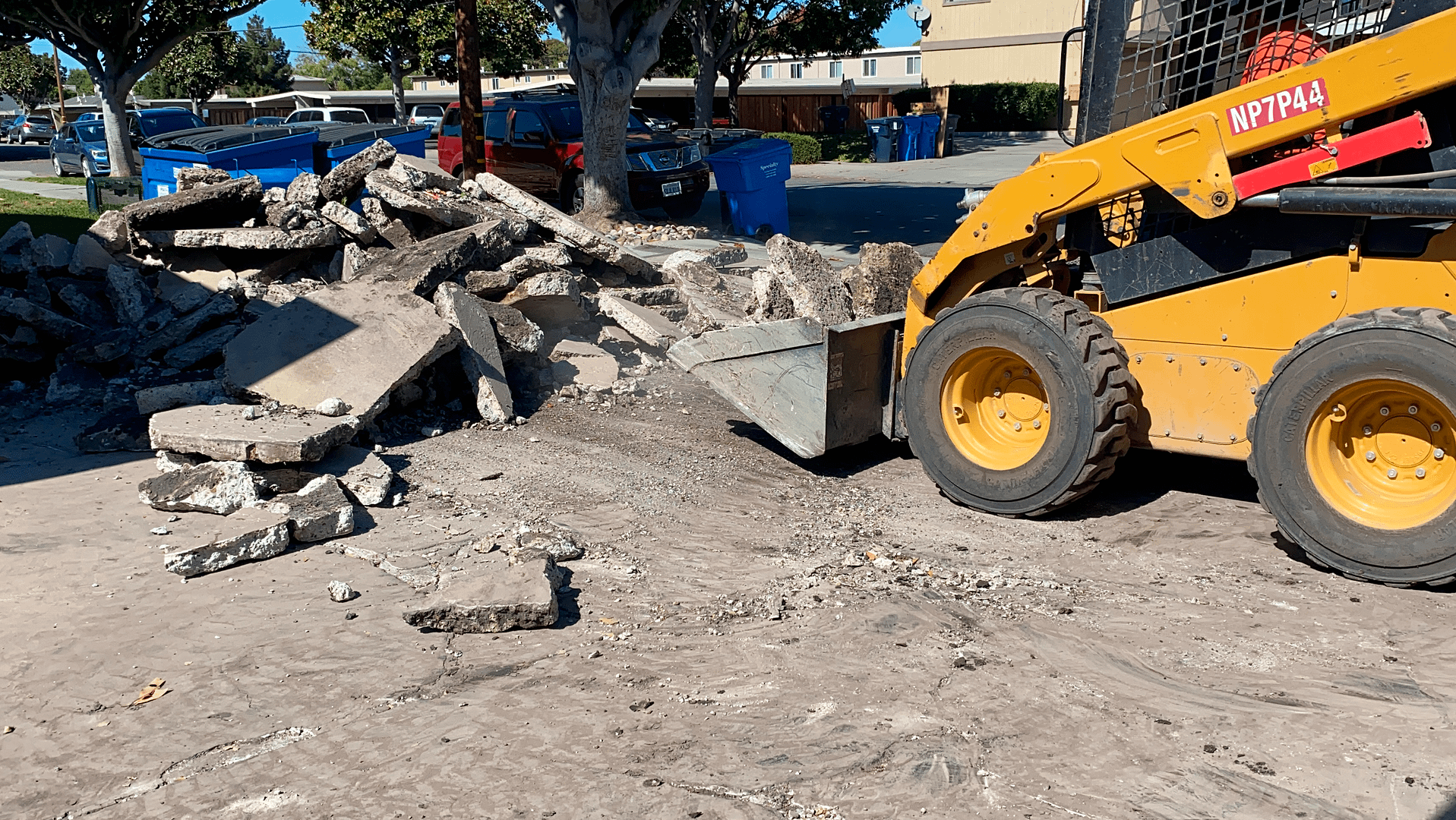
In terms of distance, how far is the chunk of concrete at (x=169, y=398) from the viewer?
22.7 feet

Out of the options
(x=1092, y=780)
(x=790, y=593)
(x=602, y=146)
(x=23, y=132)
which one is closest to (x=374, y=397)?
(x=790, y=593)

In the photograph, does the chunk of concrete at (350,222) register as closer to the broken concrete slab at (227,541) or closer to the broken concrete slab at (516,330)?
the broken concrete slab at (516,330)

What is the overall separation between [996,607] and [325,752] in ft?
8.58

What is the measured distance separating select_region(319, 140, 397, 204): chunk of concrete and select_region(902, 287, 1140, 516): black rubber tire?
6.49m

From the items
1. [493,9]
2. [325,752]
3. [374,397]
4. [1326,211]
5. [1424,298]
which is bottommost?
[325,752]

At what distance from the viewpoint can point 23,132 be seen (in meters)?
48.4

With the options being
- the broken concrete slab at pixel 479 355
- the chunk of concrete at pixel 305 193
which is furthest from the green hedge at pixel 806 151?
the broken concrete slab at pixel 479 355

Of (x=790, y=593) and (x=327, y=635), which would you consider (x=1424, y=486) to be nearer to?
(x=790, y=593)

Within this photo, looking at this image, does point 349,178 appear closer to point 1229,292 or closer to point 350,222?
point 350,222

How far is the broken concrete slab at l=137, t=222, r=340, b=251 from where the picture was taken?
30.5 ft

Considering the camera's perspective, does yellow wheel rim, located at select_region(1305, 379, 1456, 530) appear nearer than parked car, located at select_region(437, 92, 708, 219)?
Yes

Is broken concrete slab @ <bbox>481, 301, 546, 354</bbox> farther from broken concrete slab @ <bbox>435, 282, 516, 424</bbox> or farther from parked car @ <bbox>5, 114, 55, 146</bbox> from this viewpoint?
parked car @ <bbox>5, 114, 55, 146</bbox>

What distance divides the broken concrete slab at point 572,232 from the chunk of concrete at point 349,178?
1.11 m

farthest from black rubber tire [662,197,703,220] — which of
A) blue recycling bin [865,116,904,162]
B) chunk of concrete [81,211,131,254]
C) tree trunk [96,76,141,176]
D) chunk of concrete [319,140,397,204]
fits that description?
blue recycling bin [865,116,904,162]
